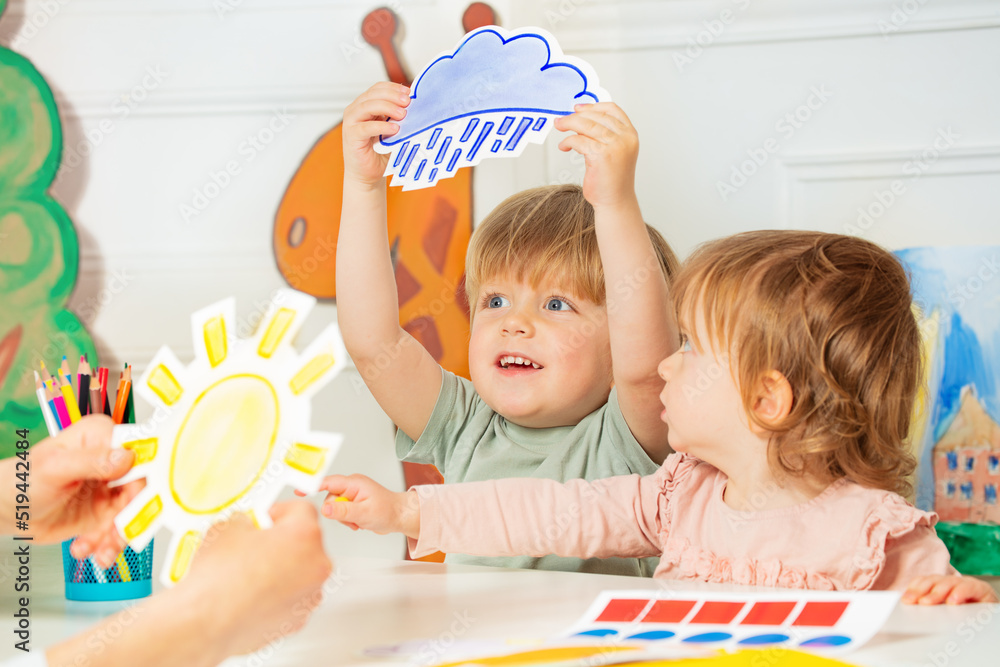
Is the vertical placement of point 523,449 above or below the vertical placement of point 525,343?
below

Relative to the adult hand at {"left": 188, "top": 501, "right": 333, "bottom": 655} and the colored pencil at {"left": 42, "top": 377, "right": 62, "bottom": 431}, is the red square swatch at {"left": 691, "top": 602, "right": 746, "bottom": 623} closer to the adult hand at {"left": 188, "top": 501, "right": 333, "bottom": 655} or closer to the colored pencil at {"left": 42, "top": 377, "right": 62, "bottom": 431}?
the adult hand at {"left": 188, "top": 501, "right": 333, "bottom": 655}

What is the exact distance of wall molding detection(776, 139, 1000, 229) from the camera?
1327 mm

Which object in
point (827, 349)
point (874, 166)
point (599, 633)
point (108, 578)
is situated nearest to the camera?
point (599, 633)

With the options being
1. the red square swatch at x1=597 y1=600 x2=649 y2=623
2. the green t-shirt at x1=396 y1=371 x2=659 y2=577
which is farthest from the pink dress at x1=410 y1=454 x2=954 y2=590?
the red square swatch at x1=597 y1=600 x2=649 y2=623

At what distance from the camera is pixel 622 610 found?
0.55 m

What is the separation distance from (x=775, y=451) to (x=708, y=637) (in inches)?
12.1

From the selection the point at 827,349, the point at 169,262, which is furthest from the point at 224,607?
the point at 169,262

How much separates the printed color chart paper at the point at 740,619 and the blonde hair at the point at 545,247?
1.56 ft

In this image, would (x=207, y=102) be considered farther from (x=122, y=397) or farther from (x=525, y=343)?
(x=122, y=397)

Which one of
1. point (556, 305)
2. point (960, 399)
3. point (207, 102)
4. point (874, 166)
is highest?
point (207, 102)

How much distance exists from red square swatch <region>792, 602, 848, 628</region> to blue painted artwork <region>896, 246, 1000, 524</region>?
2.60 ft

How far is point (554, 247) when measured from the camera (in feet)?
3.37

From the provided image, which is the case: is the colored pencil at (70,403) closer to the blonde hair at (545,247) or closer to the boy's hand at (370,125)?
the boy's hand at (370,125)

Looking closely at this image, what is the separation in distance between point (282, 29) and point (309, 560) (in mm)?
1377
